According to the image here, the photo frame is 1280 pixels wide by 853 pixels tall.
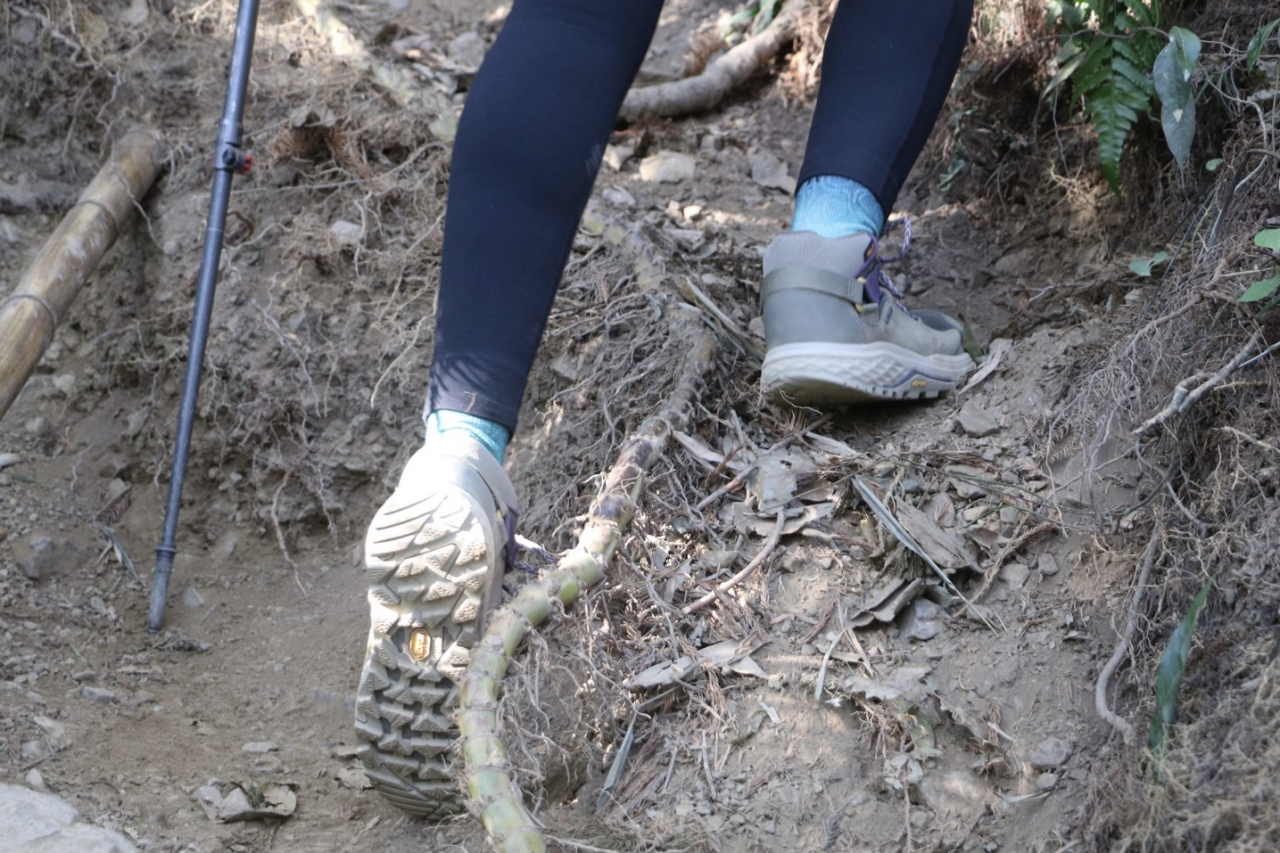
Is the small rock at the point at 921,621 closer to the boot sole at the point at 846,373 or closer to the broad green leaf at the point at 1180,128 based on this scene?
the boot sole at the point at 846,373

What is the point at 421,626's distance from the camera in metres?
1.34

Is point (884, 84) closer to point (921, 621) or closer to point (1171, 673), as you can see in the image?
point (921, 621)

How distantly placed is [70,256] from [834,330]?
1.64 meters

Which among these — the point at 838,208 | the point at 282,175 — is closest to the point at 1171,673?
the point at 838,208

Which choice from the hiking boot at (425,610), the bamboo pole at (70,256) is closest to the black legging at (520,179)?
the hiking boot at (425,610)

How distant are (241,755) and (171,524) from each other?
0.60m

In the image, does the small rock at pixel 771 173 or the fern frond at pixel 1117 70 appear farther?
the small rock at pixel 771 173

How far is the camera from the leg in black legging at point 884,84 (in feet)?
5.75

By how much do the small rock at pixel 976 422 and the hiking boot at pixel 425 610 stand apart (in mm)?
794

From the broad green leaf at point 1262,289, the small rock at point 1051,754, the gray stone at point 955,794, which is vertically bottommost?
the gray stone at point 955,794

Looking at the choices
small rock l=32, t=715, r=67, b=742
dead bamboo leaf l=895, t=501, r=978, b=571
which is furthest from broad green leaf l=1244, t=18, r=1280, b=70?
small rock l=32, t=715, r=67, b=742

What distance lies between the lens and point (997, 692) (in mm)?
1306

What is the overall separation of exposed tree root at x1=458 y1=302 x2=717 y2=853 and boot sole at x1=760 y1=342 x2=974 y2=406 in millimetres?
157

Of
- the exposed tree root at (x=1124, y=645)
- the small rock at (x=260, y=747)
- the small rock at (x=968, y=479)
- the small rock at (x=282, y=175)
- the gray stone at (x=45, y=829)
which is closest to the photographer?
the exposed tree root at (x=1124, y=645)
